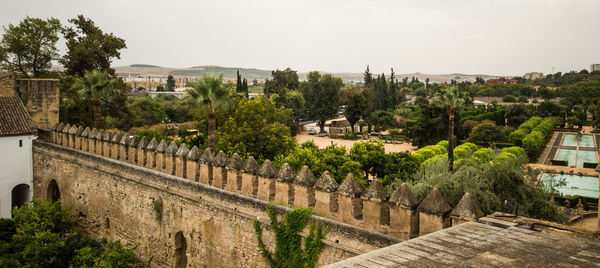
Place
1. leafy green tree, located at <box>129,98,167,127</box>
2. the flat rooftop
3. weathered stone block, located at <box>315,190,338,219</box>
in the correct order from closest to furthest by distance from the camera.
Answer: the flat rooftop, weathered stone block, located at <box>315,190,338,219</box>, leafy green tree, located at <box>129,98,167,127</box>

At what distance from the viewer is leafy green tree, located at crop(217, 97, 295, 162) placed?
24.5 metres

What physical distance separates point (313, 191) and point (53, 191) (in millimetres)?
15320

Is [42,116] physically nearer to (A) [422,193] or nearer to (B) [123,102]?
(B) [123,102]

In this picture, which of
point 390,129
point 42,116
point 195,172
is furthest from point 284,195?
point 390,129

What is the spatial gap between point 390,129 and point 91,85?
49510 mm

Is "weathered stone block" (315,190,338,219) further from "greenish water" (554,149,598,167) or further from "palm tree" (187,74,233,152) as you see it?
"greenish water" (554,149,598,167)

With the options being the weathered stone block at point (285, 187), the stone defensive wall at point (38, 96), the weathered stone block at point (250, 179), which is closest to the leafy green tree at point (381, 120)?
the stone defensive wall at point (38, 96)

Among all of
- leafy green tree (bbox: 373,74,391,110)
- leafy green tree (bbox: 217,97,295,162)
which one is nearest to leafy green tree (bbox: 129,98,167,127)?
leafy green tree (bbox: 373,74,391,110)

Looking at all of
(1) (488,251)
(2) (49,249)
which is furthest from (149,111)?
(1) (488,251)

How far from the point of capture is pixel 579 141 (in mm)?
63094

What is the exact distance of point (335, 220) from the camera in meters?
9.47

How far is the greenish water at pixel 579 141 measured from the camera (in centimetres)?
6098

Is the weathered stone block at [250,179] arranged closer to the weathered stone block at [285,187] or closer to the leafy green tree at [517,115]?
the weathered stone block at [285,187]

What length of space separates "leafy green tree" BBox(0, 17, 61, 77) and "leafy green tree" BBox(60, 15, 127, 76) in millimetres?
1135
